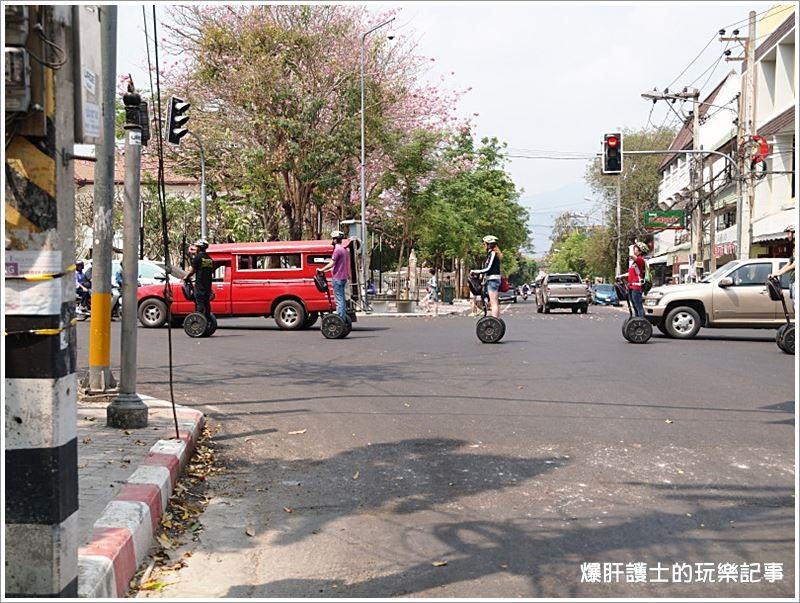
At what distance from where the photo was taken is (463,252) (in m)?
54.6

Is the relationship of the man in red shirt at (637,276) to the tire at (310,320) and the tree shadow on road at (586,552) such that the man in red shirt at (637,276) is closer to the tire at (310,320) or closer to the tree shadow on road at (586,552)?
the tire at (310,320)

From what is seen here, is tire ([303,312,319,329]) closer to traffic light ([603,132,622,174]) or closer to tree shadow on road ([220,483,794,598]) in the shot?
traffic light ([603,132,622,174])

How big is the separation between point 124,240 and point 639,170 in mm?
71749

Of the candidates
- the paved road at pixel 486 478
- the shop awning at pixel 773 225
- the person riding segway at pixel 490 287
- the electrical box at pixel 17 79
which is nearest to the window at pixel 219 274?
the person riding segway at pixel 490 287

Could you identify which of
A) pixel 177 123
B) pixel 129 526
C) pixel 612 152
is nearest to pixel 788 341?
pixel 177 123

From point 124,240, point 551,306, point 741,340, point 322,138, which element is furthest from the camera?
point 551,306

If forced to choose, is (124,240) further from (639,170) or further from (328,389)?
(639,170)

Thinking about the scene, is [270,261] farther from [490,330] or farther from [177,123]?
[177,123]

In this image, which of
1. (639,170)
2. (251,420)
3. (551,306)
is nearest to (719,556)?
(251,420)

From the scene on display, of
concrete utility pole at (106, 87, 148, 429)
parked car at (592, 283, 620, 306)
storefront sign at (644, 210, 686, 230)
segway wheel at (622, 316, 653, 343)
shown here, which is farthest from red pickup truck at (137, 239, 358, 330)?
parked car at (592, 283, 620, 306)

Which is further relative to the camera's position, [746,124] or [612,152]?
[746,124]

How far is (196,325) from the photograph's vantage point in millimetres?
17359

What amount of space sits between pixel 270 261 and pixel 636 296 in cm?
842

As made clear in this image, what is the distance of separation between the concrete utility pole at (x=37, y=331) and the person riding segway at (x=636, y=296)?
45.4 ft
